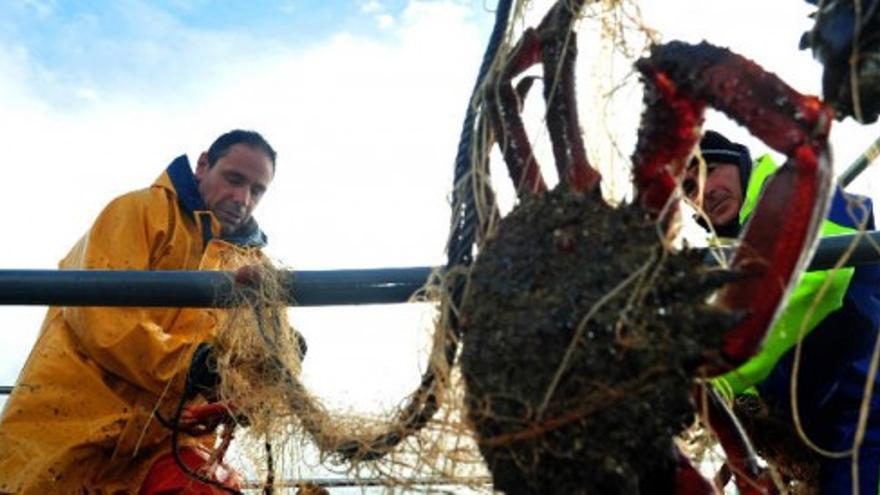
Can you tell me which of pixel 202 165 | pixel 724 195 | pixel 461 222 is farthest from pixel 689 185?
pixel 202 165

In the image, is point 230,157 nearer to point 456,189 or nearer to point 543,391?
point 456,189

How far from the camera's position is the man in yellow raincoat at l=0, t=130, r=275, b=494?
8.46ft

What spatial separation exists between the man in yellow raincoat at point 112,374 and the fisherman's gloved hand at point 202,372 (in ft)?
0.19

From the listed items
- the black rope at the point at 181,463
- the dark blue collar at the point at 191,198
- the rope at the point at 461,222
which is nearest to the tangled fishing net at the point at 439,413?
the rope at the point at 461,222

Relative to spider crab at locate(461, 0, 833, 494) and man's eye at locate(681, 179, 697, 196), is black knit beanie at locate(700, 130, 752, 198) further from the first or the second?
spider crab at locate(461, 0, 833, 494)

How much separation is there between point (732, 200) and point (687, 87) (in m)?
1.97

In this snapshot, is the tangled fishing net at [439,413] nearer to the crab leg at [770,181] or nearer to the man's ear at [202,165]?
the crab leg at [770,181]

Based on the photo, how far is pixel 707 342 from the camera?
3.32 ft

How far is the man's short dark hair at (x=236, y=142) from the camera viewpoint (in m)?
3.44

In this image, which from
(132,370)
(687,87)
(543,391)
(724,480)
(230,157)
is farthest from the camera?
(230,157)

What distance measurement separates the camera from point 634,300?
1018mm

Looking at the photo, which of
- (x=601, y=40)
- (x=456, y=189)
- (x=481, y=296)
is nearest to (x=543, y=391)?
(x=481, y=296)

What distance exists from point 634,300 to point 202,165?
9.28 feet

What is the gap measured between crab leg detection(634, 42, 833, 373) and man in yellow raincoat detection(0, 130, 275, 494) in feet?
5.33
